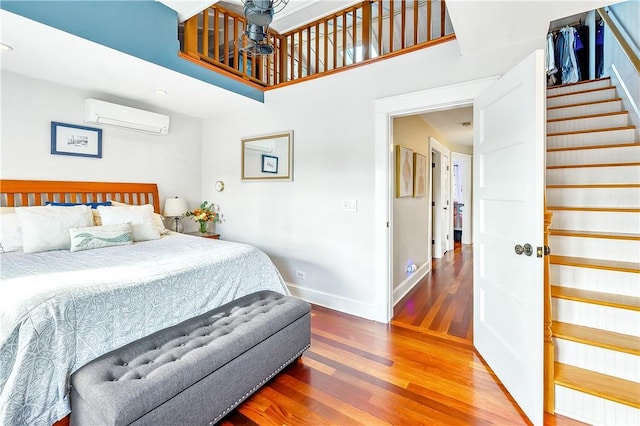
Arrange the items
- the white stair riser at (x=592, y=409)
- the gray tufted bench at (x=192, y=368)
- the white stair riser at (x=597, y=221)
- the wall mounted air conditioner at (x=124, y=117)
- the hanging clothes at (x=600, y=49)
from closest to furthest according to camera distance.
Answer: the gray tufted bench at (x=192, y=368), the white stair riser at (x=592, y=409), the white stair riser at (x=597, y=221), the wall mounted air conditioner at (x=124, y=117), the hanging clothes at (x=600, y=49)

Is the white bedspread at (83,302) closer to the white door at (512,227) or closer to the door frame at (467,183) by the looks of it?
the white door at (512,227)

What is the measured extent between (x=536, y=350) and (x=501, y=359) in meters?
0.40

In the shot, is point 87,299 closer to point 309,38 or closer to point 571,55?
point 309,38

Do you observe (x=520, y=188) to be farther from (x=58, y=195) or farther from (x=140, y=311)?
(x=58, y=195)

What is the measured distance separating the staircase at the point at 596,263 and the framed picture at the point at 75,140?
436 centimetres

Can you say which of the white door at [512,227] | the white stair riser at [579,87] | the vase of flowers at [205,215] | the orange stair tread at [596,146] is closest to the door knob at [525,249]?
the white door at [512,227]

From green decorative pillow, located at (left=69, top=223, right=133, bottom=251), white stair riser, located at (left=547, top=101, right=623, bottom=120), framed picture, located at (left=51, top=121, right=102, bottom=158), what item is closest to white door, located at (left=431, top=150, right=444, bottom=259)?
white stair riser, located at (left=547, top=101, right=623, bottom=120)

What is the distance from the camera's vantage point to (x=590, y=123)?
2801 mm

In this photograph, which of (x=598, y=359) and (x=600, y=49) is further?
(x=600, y=49)

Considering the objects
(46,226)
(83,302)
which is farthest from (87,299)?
(46,226)

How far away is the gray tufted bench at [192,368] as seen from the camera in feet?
3.76

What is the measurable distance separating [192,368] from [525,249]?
180 centimetres

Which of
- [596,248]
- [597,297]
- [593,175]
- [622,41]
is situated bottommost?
[597,297]

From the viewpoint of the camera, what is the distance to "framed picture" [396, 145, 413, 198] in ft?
10.8
